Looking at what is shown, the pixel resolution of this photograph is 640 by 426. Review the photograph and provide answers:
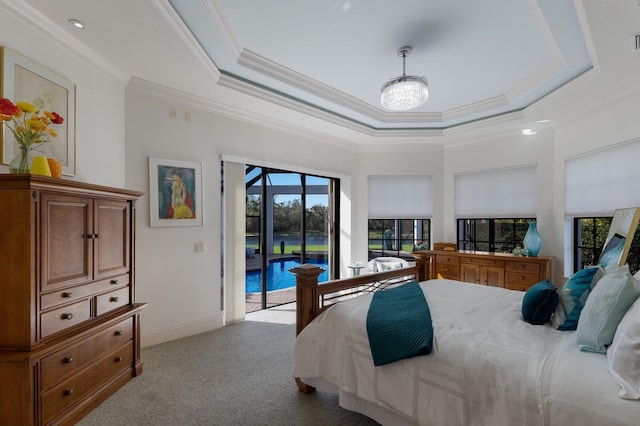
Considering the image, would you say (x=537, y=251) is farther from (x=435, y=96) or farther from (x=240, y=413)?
(x=240, y=413)

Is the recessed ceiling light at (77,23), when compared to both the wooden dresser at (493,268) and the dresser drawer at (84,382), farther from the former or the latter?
the wooden dresser at (493,268)

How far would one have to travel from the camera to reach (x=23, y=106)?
1805mm

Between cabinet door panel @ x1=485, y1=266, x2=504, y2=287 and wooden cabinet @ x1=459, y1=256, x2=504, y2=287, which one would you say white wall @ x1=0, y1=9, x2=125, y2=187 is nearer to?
wooden cabinet @ x1=459, y1=256, x2=504, y2=287

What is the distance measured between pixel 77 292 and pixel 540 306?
297cm

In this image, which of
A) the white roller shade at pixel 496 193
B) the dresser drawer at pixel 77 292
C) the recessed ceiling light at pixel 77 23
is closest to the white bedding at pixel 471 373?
the dresser drawer at pixel 77 292

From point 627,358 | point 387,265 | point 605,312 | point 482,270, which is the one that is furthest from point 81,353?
point 482,270

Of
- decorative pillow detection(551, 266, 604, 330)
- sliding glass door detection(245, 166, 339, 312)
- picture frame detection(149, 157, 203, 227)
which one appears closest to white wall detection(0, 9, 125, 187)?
picture frame detection(149, 157, 203, 227)

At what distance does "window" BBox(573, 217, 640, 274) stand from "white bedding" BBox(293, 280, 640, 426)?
2445 millimetres

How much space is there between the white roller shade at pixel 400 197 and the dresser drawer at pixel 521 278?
161cm

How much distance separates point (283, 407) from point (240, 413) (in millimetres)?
294

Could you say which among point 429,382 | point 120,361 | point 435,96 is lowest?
point 120,361

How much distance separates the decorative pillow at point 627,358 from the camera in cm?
117

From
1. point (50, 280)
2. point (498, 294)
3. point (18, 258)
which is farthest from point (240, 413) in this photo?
point (498, 294)

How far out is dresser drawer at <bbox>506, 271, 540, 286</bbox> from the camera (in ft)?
13.2
